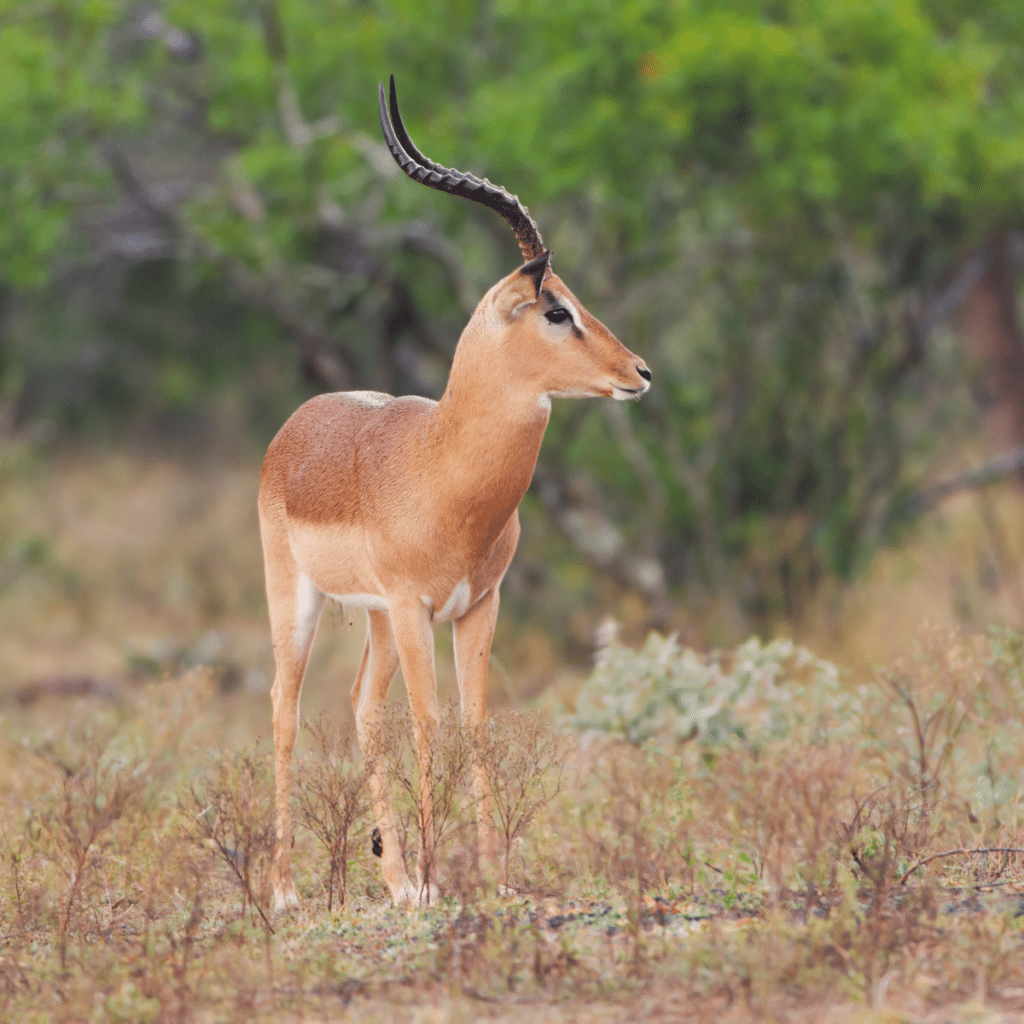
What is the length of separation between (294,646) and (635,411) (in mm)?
8364

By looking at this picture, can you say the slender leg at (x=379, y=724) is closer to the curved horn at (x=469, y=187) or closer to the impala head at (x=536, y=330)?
the impala head at (x=536, y=330)

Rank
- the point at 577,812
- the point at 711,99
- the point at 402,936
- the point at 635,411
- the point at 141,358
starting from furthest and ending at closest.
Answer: the point at 141,358
the point at 635,411
the point at 711,99
the point at 577,812
the point at 402,936

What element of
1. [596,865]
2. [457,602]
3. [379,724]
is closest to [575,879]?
[596,865]

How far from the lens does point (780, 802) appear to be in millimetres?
5516

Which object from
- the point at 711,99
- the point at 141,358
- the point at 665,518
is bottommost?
the point at 141,358

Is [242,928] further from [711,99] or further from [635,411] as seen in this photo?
[635,411]

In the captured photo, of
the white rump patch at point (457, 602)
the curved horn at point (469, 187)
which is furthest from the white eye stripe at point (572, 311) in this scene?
the white rump patch at point (457, 602)

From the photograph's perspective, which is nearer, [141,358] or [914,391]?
[914,391]

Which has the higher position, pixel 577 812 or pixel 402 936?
pixel 402 936

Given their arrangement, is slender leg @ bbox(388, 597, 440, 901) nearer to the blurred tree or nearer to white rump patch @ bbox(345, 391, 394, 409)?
white rump patch @ bbox(345, 391, 394, 409)

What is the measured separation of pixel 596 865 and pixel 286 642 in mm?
1607

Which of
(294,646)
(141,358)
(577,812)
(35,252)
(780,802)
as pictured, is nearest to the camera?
(780,802)

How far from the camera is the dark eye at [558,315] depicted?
5051mm

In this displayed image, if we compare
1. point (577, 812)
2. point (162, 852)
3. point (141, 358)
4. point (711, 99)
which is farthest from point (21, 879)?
point (141, 358)
